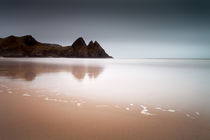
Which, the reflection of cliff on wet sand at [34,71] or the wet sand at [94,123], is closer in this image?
the wet sand at [94,123]

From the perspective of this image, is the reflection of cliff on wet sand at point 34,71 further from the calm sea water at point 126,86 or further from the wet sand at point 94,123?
the wet sand at point 94,123

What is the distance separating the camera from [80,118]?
3699 mm

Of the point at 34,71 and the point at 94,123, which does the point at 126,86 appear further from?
the point at 34,71

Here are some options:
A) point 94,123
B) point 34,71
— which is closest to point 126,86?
point 94,123

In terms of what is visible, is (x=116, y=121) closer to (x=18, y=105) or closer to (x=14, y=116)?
(x=14, y=116)

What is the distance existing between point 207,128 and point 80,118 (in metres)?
3.07

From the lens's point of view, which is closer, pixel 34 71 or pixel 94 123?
pixel 94 123

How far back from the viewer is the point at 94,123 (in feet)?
11.3

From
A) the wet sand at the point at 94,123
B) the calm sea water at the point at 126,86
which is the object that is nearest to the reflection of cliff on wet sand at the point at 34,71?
the calm sea water at the point at 126,86

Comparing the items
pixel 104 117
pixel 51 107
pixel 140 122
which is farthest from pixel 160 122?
pixel 51 107

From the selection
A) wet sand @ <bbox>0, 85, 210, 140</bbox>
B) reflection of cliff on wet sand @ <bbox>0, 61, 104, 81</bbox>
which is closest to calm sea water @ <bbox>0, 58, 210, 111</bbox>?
reflection of cliff on wet sand @ <bbox>0, 61, 104, 81</bbox>

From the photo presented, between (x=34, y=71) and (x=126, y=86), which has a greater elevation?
(x=34, y=71)

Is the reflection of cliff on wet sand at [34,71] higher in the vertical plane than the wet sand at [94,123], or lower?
higher

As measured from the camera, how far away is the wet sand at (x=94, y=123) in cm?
286
